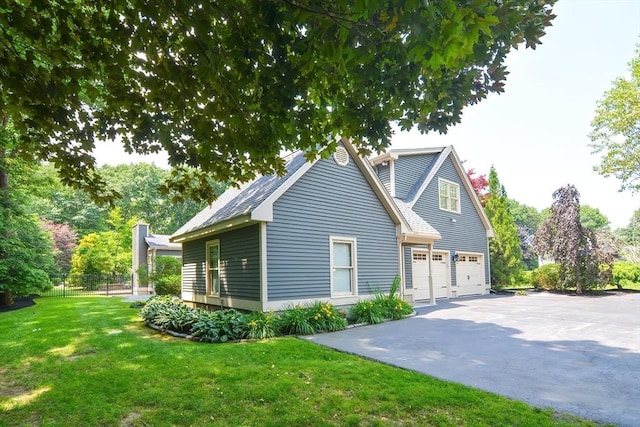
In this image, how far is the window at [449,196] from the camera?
55.7 ft

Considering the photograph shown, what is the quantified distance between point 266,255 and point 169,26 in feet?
19.8

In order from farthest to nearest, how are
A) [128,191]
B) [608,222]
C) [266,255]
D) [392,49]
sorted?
[608,222] → [128,191] → [266,255] → [392,49]

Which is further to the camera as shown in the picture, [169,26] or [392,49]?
[169,26]

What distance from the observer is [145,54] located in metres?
4.11

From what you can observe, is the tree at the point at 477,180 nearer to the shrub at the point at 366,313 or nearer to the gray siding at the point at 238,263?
the shrub at the point at 366,313

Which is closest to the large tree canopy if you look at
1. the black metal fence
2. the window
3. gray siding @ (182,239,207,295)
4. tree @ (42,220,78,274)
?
gray siding @ (182,239,207,295)

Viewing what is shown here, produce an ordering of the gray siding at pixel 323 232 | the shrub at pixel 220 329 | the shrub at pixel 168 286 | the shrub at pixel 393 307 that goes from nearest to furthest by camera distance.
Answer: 1. the shrub at pixel 220 329
2. the gray siding at pixel 323 232
3. the shrub at pixel 393 307
4. the shrub at pixel 168 286

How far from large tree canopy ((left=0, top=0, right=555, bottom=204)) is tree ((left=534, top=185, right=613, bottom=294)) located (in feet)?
56.5

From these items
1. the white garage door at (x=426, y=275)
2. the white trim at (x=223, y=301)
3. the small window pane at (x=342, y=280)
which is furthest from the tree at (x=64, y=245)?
the white garage door at (x=426, y=275)

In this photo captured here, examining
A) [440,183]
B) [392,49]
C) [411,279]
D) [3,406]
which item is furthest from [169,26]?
[440,183]

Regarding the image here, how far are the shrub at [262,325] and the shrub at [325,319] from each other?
0.89 metres

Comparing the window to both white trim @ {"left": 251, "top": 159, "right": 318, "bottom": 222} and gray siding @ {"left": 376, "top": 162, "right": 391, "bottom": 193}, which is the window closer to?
gray siding @ {"left": 376, "top": 162, "right": 391, "bottom": 193}

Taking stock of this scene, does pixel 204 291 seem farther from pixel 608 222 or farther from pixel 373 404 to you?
pixel 608 222

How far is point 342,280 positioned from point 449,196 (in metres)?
8.92
